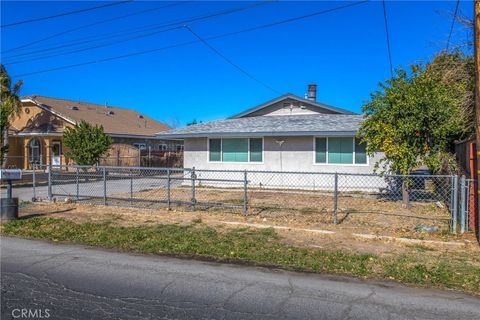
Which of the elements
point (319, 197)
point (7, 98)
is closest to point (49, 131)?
point (7, 98)

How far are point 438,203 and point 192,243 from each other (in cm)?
870

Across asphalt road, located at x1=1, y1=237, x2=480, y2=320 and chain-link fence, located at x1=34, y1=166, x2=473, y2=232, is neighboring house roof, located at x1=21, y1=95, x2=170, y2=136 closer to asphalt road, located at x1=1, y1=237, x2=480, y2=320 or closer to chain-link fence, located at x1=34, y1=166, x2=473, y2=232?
chain-link fence, located at x1=34, y1=166, x2=473, y2=232

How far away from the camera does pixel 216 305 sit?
4.84 meters

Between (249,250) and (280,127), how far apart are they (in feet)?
39.7

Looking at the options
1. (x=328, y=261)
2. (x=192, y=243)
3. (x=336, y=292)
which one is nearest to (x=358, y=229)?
(x=328, y=261)

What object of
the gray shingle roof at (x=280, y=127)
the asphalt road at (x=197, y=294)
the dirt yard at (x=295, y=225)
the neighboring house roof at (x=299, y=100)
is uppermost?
the neighboring house roof at (x=299, y=100)

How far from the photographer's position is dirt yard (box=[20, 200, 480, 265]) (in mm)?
7875

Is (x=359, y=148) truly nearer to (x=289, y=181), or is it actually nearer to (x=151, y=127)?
(x=289, y=181)

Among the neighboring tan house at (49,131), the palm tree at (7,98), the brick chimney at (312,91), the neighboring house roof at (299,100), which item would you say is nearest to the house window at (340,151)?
the neighboring house roof at (299,100)

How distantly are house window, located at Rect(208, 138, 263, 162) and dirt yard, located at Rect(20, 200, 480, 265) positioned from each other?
780 centimetres

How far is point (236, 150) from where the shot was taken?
1994 cm

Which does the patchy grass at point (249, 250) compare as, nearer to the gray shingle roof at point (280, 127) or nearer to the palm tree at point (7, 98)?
the gray shingle roof at point (280, 127)

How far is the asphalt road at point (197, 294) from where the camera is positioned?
4613 mm

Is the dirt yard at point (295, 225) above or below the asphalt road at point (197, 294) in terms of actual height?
above
